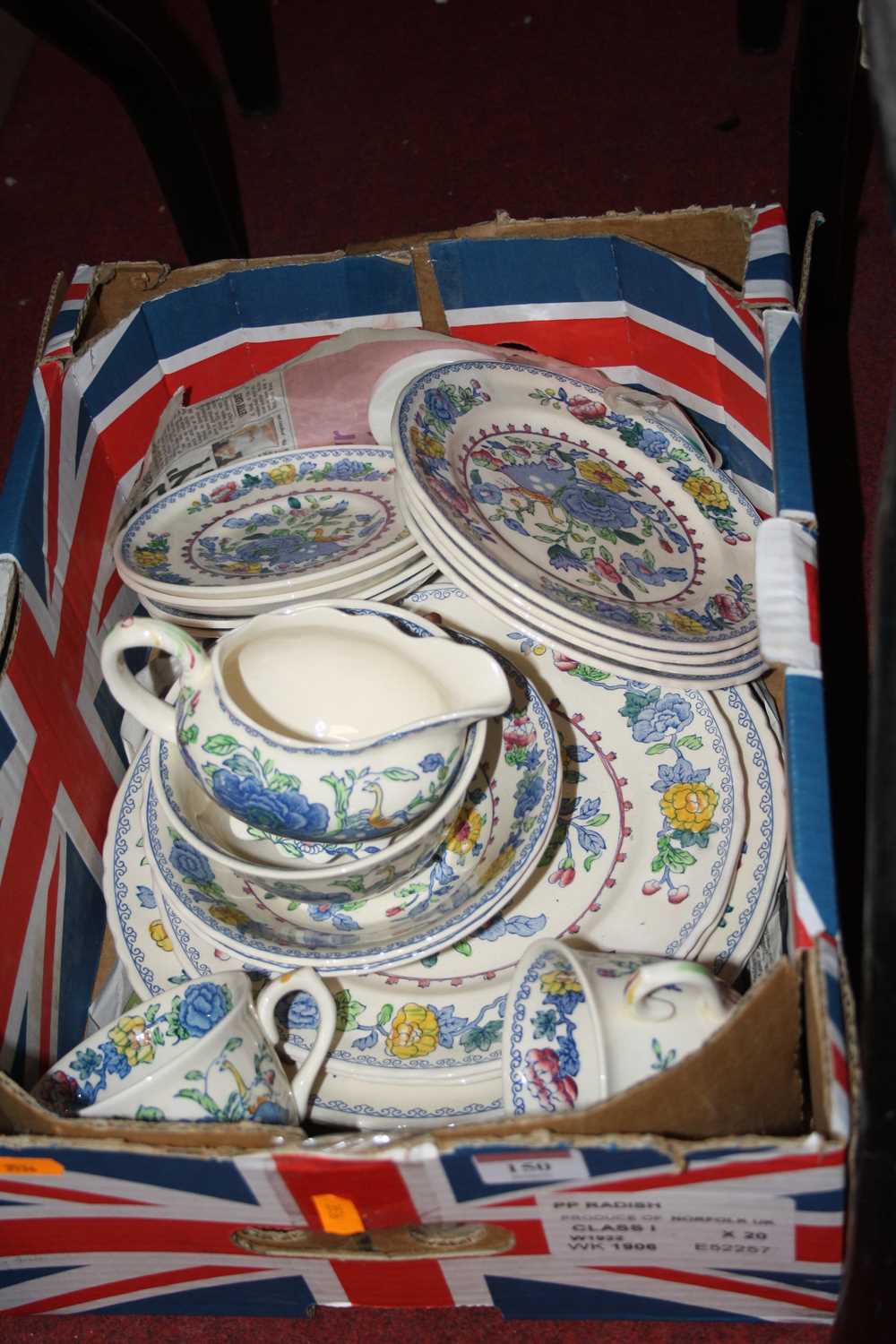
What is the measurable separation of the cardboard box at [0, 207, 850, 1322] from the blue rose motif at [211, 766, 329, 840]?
0.17 meters

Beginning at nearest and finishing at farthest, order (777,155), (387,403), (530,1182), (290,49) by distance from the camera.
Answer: (530,1182)
(387,403)
(777,155)
(290,49)

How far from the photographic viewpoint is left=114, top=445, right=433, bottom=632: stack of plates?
0.88 meters

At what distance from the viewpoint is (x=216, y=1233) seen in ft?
2.34

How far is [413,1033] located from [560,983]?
0.46 ft

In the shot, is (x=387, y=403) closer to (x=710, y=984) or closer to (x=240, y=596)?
(x=240, y=596)

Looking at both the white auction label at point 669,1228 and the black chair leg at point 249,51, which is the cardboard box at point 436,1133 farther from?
the black chair leg at point 249,51

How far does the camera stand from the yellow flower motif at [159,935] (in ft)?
2.78

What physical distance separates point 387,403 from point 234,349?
0.54 feet

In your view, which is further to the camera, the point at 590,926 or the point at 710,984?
the point at 590,926

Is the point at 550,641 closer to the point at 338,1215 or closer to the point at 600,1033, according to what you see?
the point at 600,1033

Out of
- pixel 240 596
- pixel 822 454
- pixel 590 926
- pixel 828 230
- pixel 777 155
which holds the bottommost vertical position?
pixel 590 926

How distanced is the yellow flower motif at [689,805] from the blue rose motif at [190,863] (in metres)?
0.29

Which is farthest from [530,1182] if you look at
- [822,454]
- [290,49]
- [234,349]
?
[290,49]

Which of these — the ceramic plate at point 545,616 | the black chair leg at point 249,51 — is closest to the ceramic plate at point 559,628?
the ceramic plate at point 545,616
